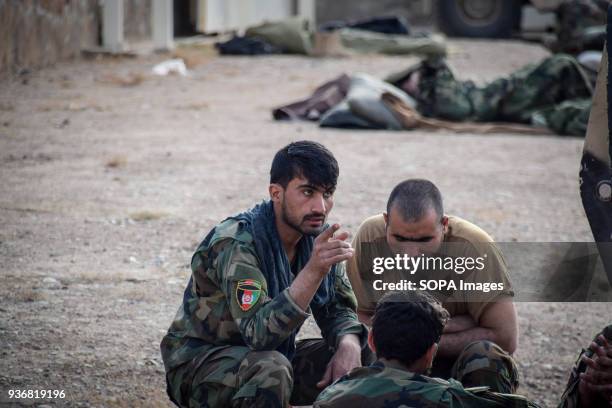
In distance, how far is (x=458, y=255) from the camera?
360 centimetres

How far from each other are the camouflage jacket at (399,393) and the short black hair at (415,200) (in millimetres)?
750

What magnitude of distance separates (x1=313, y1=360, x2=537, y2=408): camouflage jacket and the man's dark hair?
45 millimetres

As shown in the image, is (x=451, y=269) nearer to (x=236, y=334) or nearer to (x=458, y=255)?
(x=458, y=255)

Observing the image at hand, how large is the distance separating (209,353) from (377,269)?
730 mm

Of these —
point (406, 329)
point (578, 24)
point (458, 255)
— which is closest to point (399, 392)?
point (406, 329)

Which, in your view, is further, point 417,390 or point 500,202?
point 500,202

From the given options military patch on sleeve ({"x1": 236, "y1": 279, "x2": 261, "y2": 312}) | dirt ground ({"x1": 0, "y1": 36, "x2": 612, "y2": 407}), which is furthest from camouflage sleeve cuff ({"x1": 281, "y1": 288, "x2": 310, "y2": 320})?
dirt ground ({"x1": 0, "y1": 36, "x2": 612, "y2": 407})

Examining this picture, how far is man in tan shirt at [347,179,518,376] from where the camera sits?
138 inches

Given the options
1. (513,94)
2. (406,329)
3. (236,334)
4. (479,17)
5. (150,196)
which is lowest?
(479,17)

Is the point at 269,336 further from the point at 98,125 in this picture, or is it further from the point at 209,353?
the point at 98,125

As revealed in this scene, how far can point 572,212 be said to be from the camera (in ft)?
22.9

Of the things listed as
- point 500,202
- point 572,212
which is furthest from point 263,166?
point 572,212

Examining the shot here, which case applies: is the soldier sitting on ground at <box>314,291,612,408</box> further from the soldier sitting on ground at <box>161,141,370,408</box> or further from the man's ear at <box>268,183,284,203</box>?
the man's ear at <box>268,183,284,203</box>

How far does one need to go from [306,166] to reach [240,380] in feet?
2.28
